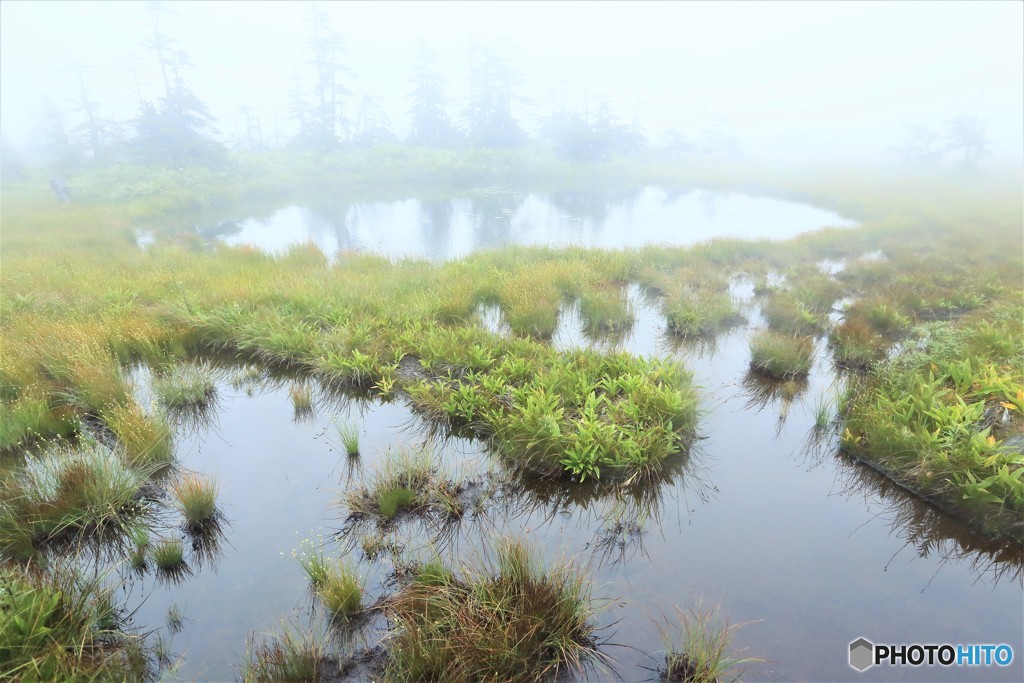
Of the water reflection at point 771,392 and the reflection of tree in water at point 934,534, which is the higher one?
the reflection of tree in water at point 934,534

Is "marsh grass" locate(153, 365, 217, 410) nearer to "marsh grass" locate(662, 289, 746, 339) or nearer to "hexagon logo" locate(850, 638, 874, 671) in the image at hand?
"hexagon logo" locate(850, 638, 874, 671)

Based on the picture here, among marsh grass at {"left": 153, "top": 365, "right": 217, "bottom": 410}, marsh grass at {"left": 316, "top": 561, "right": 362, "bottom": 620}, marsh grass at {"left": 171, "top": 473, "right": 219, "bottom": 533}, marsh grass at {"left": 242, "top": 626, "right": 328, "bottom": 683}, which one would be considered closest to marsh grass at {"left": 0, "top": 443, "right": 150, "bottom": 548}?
marsh grass at {"left": 171, "top": 473, "right": 219, "bottom": 533}

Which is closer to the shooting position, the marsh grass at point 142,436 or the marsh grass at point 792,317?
the marsh grass at point 142,436

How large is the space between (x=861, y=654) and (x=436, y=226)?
2114 centimetres

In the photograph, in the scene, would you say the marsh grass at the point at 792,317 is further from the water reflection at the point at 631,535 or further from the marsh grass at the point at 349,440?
the marsh grass at the point at 349,440

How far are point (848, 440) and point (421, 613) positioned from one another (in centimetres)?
518

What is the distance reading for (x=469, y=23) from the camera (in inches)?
5098

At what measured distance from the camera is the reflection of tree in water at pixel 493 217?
1859 cm

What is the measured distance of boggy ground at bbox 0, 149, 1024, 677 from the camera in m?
4.77

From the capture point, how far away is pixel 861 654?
3441 millimetres

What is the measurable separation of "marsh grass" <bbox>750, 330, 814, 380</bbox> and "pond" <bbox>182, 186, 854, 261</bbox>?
824cm

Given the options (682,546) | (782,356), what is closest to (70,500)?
(682,546)

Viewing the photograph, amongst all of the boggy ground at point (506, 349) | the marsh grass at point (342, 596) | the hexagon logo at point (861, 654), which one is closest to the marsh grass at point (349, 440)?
the boggy ground at point (506, 349)

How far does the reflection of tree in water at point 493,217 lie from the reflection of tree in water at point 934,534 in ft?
41.8
